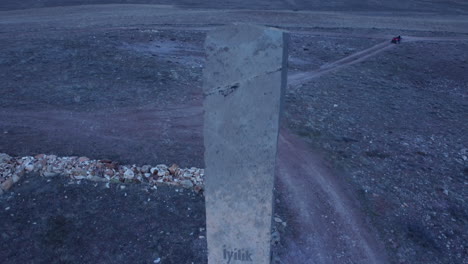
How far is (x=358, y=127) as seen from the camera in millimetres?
10250

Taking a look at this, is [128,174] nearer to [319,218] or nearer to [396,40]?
[319,218]

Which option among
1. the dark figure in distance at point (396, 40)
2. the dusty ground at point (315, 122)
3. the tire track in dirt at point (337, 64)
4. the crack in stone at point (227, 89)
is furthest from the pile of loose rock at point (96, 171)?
the dark figure in distance at point (396, 40)

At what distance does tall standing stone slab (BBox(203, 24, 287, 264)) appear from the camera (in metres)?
2.69

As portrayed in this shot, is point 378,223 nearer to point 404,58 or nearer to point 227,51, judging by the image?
point 227,51

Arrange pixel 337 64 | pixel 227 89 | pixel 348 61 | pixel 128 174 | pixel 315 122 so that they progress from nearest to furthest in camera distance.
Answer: pixel 227 89 < pixel 128 174 < pixel 315 122 < pixel 337 64 < pixel 348 61

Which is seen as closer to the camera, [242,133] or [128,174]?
[242,133]

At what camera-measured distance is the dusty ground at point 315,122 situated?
650 centimetres

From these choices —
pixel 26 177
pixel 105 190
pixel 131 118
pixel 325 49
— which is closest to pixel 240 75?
pixel 105 190

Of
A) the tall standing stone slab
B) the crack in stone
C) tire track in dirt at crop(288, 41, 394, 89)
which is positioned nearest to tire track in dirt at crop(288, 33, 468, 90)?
tire track in dirt at crop(288, 41, 394, 89)

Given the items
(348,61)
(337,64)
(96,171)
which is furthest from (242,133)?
(348,61)

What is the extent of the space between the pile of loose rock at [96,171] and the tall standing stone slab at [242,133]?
3.86 metres

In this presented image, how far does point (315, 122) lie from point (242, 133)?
307 inches

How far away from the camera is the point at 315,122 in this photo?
10344 mm

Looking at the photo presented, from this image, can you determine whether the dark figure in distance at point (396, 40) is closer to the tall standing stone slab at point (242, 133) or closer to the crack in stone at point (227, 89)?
the tall standing stone slab at point (242, 133)
